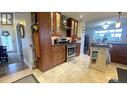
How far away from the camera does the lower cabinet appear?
94.3 inches

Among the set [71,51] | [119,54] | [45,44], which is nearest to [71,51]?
[71,51]

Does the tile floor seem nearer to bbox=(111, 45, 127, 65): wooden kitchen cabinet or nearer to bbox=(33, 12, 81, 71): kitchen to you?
bbox=(111, 45, 127, 65): wooden kitchen cabinet

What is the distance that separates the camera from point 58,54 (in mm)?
2590

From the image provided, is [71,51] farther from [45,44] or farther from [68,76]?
[68,76]

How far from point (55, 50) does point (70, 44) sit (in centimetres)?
83

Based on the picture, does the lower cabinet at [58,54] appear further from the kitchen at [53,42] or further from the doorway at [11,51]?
the doorway at [11,51]

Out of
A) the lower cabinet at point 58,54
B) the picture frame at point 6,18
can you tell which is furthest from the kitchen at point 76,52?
the picture frame at point 6,18

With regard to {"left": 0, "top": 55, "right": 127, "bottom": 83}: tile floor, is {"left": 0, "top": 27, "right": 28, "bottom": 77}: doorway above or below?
above

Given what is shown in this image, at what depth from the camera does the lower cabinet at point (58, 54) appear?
240 cm

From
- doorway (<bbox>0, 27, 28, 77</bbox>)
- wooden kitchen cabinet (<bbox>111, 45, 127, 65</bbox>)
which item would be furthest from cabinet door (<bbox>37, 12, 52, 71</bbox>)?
wooden kitchen cabinet (<bbox>111, 45, 127, 65</bbox>)

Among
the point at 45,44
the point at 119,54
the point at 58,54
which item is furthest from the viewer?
the point at 58,54
